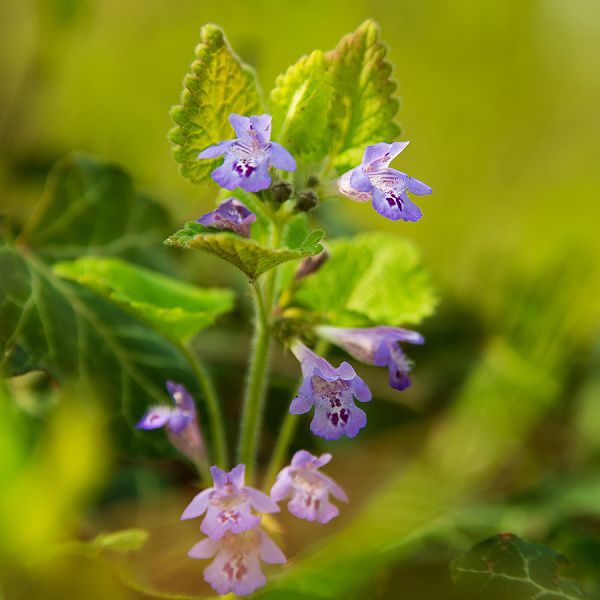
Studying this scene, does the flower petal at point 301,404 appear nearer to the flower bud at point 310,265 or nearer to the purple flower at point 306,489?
the purple flower at point 306,489

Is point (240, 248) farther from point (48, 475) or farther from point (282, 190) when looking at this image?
point (48, 475)

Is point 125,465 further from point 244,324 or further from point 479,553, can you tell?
point 479,553

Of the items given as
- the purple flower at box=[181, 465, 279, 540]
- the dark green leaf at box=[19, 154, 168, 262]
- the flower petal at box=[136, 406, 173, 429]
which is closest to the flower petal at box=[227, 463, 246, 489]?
the purple flower at box=[181, 465, 279, 540]

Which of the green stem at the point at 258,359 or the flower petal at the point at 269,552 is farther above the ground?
the green stem at the point at 258,359

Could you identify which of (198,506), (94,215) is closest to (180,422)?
(198,506)

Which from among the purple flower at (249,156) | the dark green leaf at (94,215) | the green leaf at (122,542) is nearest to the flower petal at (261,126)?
the purple flower at (249,156)

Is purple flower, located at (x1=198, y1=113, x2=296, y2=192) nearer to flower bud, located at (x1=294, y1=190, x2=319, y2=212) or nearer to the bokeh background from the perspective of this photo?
flower bud, located at (x1=294, y1=190, x2=319, y2=212)
